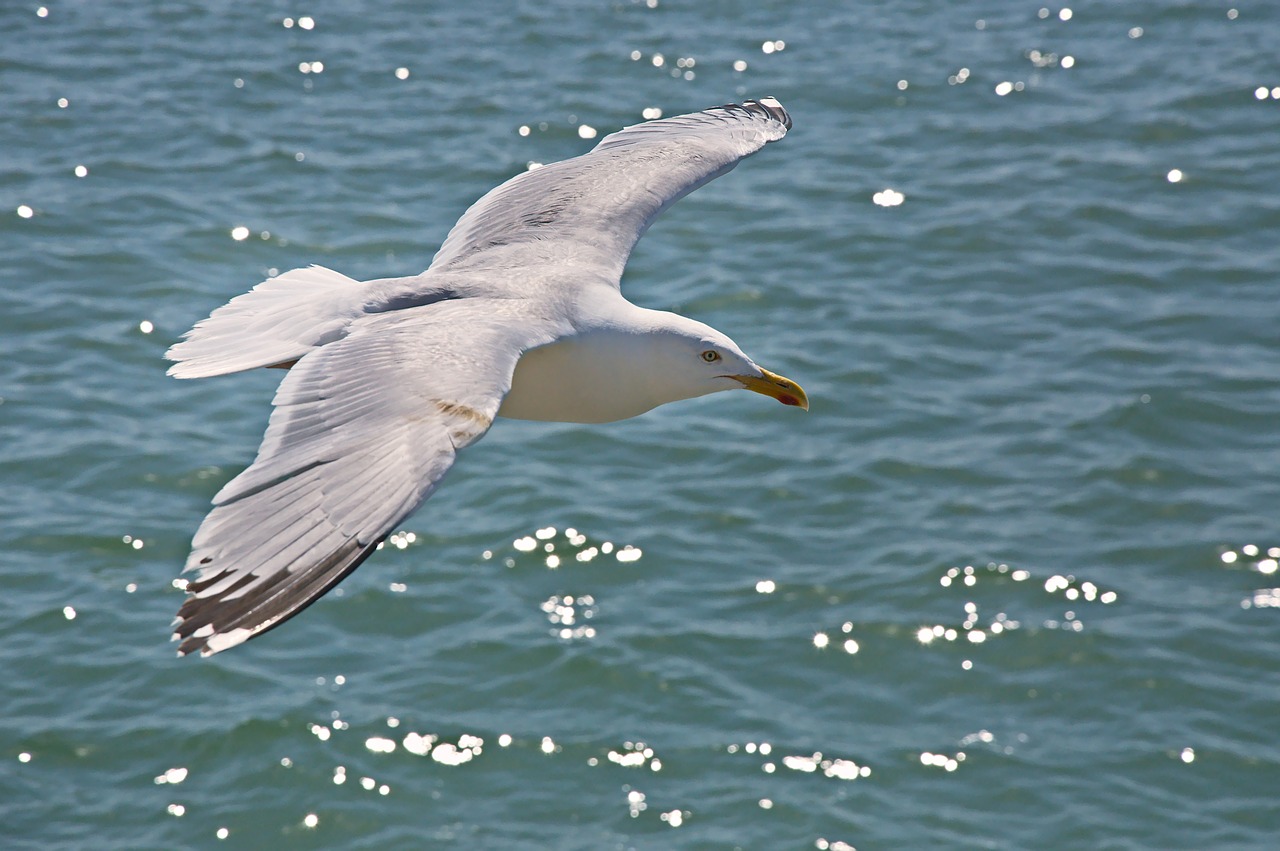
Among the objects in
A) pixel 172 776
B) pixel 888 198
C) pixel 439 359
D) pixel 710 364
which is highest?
pixel 888 198

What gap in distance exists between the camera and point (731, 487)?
9.27m

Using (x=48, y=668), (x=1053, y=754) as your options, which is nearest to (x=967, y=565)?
(x=1053, y=754)

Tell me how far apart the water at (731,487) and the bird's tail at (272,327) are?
2439 millimetres

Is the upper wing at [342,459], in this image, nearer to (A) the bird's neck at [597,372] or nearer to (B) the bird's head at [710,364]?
(A) the bird's neck at [597,372]

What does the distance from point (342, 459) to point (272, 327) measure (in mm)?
1525

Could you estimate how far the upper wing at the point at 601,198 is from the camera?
662 centimetres

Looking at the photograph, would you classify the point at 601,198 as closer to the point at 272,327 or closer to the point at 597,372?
the point at 597,372

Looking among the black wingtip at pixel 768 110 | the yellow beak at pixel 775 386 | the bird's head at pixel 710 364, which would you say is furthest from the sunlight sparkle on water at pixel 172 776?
the black wingtip at pixel 768 110

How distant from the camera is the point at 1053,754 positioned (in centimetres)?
768

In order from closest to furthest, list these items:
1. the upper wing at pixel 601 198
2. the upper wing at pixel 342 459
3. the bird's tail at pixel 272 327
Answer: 1. the upper wing at pixel 342 459
2. the bird's tail at pixel 272 327
3. the upper wing at pixel 601 198

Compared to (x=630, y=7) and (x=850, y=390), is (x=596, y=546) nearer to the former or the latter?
(x=850, y=390)

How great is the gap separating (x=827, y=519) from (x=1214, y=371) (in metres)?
3.02

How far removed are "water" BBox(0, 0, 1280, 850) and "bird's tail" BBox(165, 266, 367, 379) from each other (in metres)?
2.44

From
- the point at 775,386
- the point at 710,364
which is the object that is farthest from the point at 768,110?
the point at 710,364
